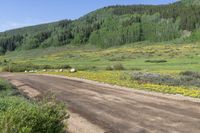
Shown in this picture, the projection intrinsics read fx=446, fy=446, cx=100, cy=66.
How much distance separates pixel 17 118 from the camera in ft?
32.0

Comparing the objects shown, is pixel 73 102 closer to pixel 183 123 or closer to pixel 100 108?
pixel 100 108

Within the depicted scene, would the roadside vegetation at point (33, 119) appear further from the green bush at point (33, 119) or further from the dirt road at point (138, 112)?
the dirt road at point (138, 112)

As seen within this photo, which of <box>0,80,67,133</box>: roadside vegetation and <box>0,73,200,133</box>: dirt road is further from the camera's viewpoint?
<box>0,73,200,133</box>: dirt road

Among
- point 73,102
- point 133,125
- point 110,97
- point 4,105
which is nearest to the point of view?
point 4,105

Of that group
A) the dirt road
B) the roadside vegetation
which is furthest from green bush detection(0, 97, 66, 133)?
the dirt road

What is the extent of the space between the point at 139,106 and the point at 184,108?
2.23 meters

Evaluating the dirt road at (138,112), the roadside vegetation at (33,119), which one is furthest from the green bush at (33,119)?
the dirt road at (138,112)

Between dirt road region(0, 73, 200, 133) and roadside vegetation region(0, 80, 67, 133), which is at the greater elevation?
roadside vegetation region(0, 80, 67, 133)

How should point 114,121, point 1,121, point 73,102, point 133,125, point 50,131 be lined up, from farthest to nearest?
1. point 73,102
2. point 114,121
3. point 133,125
4. point 50,131
5. point 1,121

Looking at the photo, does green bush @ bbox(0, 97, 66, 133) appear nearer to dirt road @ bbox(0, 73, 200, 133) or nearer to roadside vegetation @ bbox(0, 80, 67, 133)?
roadside vegetation @ bbox(0, 80, 67, 133)

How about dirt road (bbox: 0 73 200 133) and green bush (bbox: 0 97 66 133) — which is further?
dirt road (bbox: 0 73 200 133)

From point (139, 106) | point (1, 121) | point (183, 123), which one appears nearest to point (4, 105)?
point (1, 121)

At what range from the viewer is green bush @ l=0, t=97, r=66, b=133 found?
929cm

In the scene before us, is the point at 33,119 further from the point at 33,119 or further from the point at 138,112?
the point at 138,112
